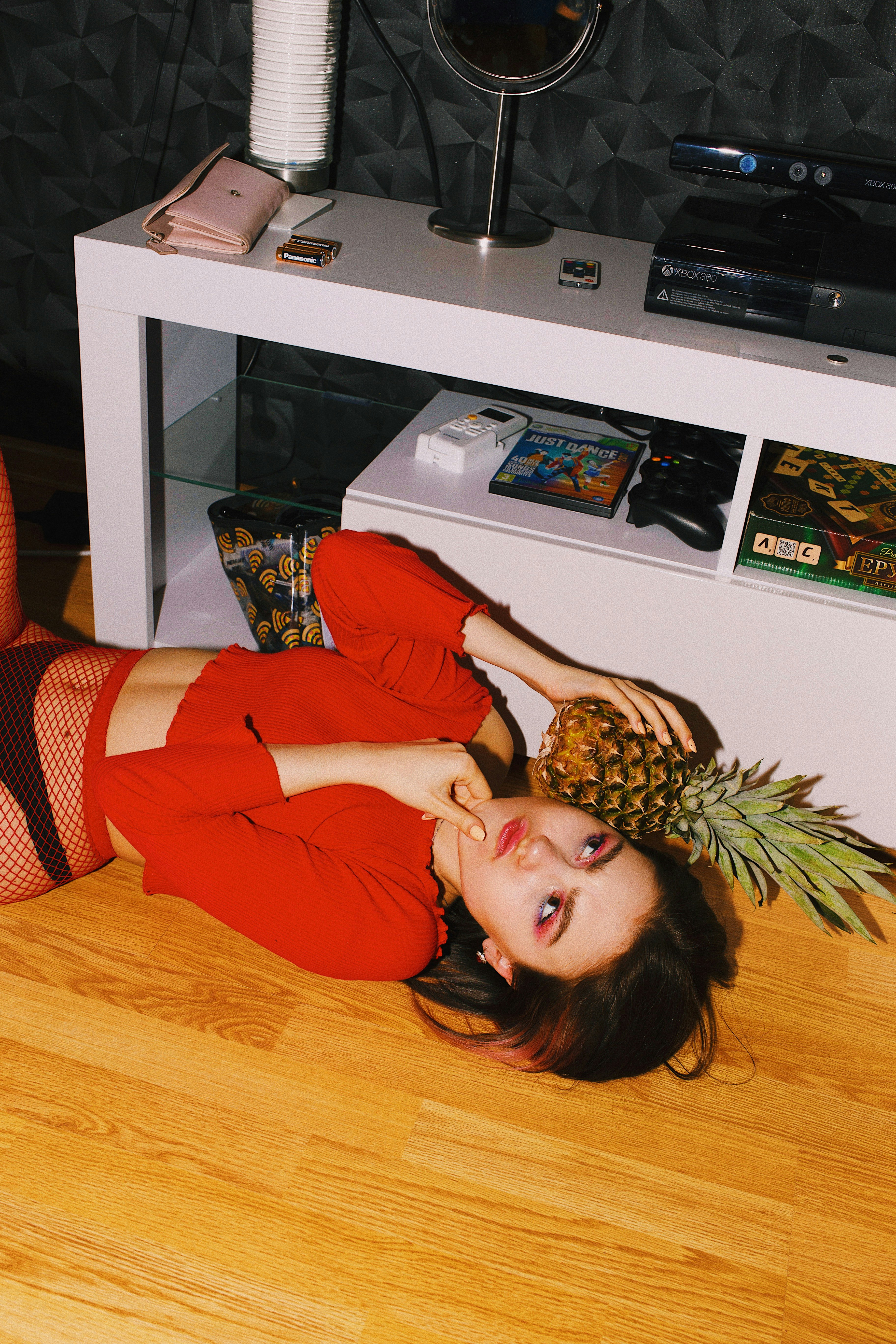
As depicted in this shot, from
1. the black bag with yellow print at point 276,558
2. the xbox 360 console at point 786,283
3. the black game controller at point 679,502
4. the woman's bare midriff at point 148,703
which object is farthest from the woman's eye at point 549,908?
the xbox 360 console at point 786,283

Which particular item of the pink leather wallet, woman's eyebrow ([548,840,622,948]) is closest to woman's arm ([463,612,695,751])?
woman's eyebrow ([548,840,622,948])

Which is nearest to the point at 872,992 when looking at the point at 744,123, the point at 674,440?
the point at 674,440

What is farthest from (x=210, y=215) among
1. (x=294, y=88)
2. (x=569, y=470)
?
(x=569, y=470)

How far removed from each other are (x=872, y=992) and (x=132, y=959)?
107 centimetres

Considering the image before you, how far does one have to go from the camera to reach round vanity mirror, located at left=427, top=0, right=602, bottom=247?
172 cm

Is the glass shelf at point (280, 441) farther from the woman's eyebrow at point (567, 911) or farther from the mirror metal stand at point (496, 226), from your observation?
the woman's eyebrow at point (567, 911)

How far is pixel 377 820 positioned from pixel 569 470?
806mm

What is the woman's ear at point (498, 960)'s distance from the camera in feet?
4.28

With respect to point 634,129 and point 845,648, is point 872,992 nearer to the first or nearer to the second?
point 845,648

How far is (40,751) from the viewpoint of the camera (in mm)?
1382

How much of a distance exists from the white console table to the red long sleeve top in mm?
258

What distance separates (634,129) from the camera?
1925 mm

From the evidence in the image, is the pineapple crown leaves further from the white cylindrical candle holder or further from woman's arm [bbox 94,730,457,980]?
the white cylindrical candle holder

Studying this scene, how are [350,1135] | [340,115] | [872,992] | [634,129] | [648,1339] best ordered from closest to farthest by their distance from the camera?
[648,1339] → [350,1135] → [872,992] → [634,129] → [340,115]
